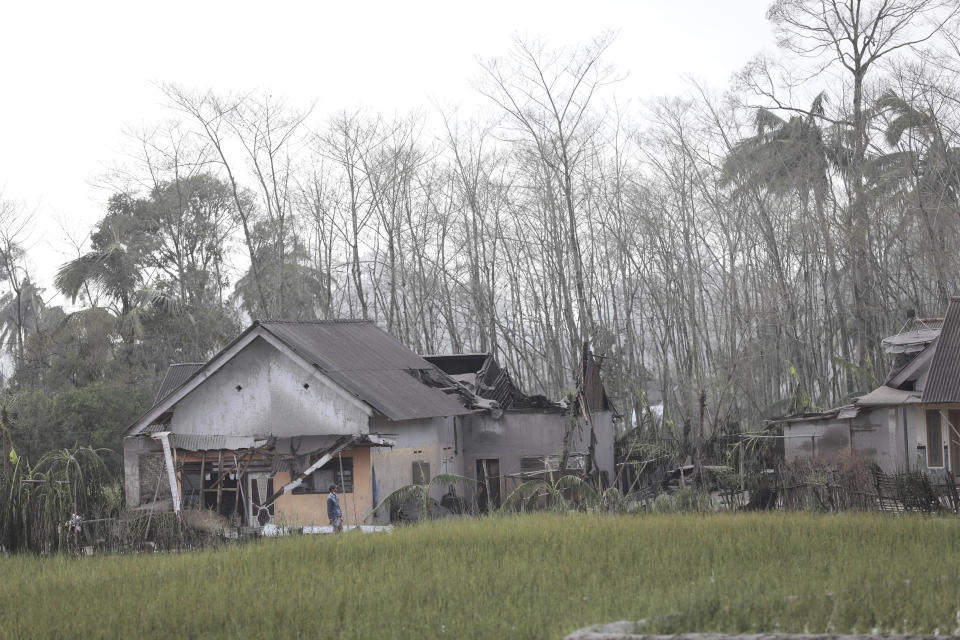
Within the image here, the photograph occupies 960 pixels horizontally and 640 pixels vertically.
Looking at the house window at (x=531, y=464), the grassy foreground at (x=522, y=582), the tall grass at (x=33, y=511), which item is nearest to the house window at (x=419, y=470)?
the house window at (x=531, y=464)

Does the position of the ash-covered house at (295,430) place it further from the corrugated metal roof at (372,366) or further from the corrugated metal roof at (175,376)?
the corrugated metal roof at (175,376)

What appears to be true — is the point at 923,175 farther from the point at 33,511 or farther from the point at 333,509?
the point at 33,511

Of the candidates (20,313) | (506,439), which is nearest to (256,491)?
(506,439)

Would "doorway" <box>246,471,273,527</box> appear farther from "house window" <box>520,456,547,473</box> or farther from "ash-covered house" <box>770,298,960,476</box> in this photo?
"ash-covered house" <box>770,298,960,476</box>

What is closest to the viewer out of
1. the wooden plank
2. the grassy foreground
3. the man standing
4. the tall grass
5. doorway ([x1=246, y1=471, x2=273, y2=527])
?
the grassy foreground

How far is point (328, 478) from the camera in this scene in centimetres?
2364

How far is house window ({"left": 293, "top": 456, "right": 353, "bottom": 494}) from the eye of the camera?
23.5 m

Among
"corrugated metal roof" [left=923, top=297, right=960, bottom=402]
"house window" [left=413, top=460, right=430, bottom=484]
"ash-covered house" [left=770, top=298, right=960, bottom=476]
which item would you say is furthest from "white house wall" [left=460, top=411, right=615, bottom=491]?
"corrugated metal roof" [left=923, top=297, right=960, bottom=402]

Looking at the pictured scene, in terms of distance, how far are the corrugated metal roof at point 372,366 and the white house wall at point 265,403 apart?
1.54ft

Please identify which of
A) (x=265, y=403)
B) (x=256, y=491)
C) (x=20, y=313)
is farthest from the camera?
(x=20, y=313)

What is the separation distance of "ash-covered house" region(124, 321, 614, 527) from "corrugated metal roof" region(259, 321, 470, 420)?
47 mm

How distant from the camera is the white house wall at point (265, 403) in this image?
2377 centimetres

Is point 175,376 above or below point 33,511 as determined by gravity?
above

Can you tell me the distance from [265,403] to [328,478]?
240 cm
